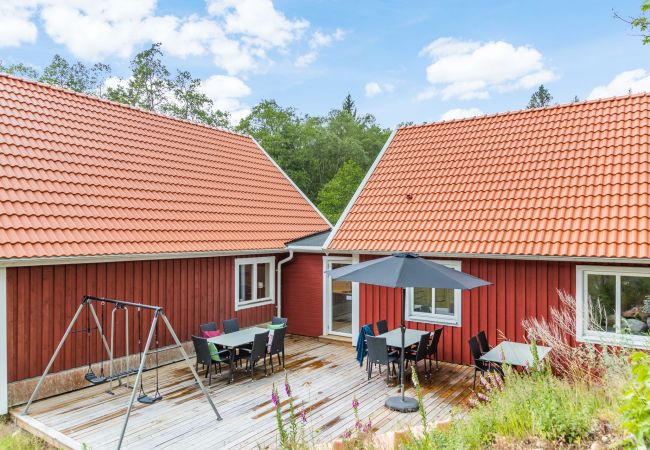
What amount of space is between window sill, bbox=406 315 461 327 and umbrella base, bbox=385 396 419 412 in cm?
260

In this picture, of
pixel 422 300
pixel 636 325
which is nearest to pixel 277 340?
pixel 422 300

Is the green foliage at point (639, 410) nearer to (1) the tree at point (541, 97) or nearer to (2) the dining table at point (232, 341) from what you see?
(2) the dining table at point (232, 341)

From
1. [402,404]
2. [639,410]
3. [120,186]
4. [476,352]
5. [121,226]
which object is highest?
[120,186]

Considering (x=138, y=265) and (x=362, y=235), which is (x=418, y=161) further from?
(x=138, y=265)

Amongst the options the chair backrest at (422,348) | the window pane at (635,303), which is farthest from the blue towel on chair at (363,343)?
the window pane at (635,303)

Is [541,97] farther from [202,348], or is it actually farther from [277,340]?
[202,348]

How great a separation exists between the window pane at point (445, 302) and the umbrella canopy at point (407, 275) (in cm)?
238

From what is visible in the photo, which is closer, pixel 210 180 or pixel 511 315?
pixel 511 315

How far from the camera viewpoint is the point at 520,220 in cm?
909

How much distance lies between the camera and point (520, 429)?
3.98m

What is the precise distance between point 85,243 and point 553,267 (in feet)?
29.0

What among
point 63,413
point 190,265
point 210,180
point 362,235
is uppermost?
point 210,180

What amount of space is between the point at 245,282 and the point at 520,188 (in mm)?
7242

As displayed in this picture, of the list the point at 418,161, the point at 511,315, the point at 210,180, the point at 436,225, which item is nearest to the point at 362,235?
the point at 436,225
